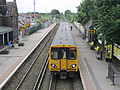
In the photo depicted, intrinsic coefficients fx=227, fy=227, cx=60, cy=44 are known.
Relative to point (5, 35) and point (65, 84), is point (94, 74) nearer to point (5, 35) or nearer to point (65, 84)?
point (65, 84)

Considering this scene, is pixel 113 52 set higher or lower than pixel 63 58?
lower

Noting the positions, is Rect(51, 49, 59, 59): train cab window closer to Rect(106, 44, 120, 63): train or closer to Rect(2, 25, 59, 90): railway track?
Rect(2, 25, 59, 90): railway track

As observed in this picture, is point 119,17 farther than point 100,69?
No

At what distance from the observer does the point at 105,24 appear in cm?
1659

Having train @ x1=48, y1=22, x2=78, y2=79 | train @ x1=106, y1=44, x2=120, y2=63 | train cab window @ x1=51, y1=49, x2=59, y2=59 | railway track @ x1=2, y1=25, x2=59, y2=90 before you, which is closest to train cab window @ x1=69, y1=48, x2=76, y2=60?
train @ x1=48, y1=22, x2=78, y2=79

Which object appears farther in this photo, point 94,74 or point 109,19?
point 94,74

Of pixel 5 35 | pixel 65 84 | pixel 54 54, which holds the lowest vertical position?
pixel 65 84

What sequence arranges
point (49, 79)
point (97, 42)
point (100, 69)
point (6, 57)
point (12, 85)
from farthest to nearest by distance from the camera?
1. point (97, 42)
2. point (6, 57)
3. point (100, 69)
4. point (49, 79)
5. point (12, 85)

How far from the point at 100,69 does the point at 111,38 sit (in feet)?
9.40

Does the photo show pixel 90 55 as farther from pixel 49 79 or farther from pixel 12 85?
pixel 12 85

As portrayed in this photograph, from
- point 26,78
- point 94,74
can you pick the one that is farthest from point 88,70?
point 26,78

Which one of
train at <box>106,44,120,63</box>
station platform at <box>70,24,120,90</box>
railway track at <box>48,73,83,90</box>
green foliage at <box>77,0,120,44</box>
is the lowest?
railway track at <box>48,73,83,90</box>

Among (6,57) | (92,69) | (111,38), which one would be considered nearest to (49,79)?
(92,69)

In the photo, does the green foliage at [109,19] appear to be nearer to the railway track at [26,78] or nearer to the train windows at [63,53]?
the train windows at [63,53]
